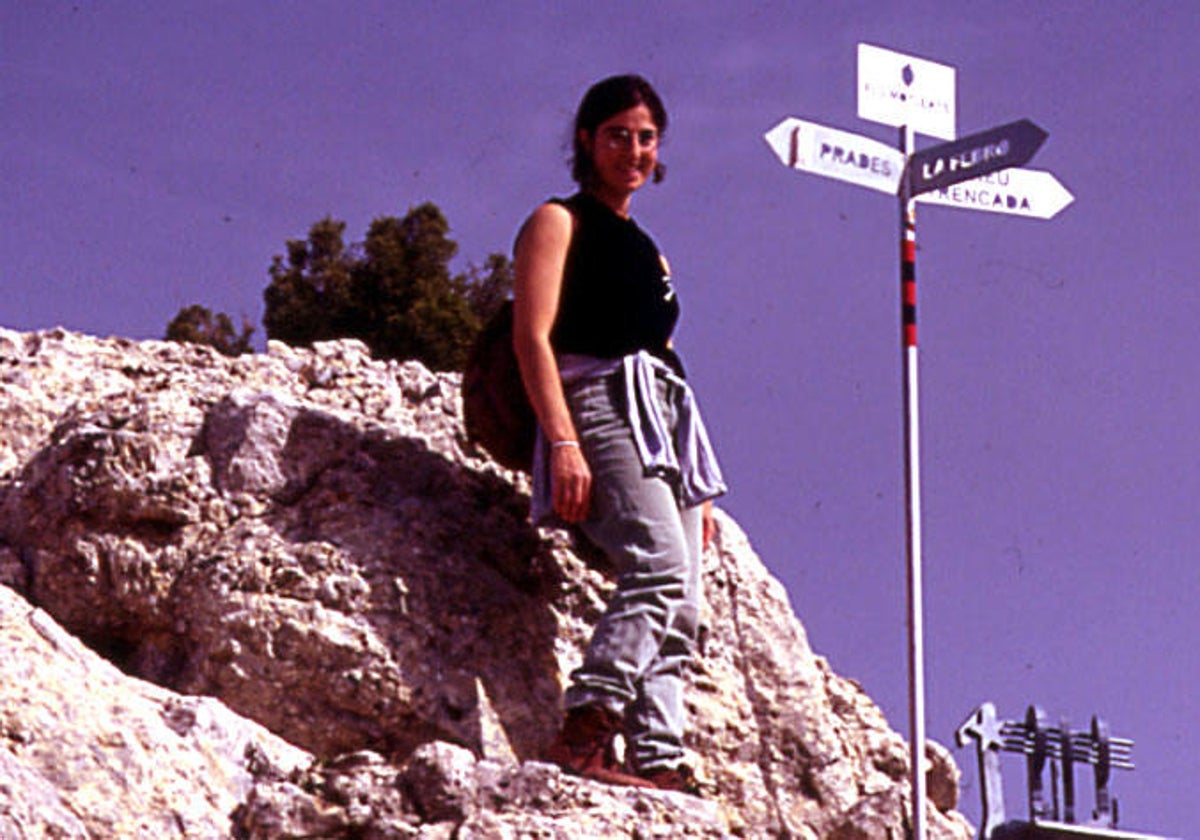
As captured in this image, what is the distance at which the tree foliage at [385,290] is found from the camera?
19406 millimetres

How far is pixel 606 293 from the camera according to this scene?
7305 mm

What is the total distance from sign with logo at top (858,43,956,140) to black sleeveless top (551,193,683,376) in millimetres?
2033

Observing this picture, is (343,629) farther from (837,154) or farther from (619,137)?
(837,154)

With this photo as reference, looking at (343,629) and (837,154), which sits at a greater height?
(837,154)

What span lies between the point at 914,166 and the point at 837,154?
556mm

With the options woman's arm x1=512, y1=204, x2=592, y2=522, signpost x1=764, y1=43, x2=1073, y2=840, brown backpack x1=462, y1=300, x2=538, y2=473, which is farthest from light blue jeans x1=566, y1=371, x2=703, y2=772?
signpost x1=764, y1=43, x2=1073, y2=840

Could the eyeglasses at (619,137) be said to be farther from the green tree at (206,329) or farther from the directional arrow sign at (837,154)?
the green tree at (206,329)

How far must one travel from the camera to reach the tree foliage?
19.4 metres

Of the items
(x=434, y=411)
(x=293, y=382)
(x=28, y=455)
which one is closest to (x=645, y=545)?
(x=434, y=411)

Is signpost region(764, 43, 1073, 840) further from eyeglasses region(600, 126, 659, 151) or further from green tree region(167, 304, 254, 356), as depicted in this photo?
green tree region(167, 304, 254, 356)

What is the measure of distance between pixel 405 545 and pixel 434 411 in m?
1.12

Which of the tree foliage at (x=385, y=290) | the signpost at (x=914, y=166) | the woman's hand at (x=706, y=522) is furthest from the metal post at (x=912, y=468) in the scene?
the tree foliage at (x=385, y=290)

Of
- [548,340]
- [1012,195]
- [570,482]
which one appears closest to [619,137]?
[548,340]

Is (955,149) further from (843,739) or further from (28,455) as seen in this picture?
(28,455)
